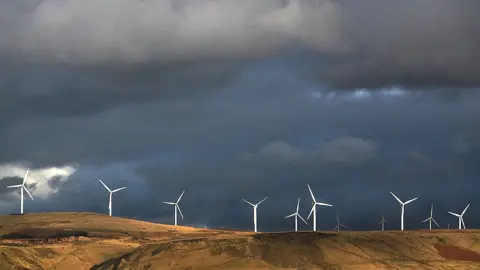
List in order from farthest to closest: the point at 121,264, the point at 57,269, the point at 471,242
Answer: the point at 57,269 < the point at 471,242 < the point at 121,264

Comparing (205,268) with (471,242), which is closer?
(205,268)

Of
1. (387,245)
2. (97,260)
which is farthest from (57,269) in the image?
(387,245)

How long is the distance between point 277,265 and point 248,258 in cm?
509

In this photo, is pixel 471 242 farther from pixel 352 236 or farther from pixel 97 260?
pixel 97 260

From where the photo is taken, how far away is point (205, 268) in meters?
106

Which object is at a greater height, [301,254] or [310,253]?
[310,253]

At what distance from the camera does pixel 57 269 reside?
453ft

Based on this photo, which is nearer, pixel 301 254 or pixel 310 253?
pixel 301 254

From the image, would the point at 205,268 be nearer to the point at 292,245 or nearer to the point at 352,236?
the point at 292,245

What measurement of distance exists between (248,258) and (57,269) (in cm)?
5005

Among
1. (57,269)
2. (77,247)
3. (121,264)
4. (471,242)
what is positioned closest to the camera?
(121,264)

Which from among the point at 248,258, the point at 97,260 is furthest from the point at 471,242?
the point at 97,260

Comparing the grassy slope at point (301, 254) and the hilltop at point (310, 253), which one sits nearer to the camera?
the grassy slope at point (301, 254)

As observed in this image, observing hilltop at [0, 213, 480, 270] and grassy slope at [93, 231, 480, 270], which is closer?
grassy slope at [93, 231, 480, 270]
